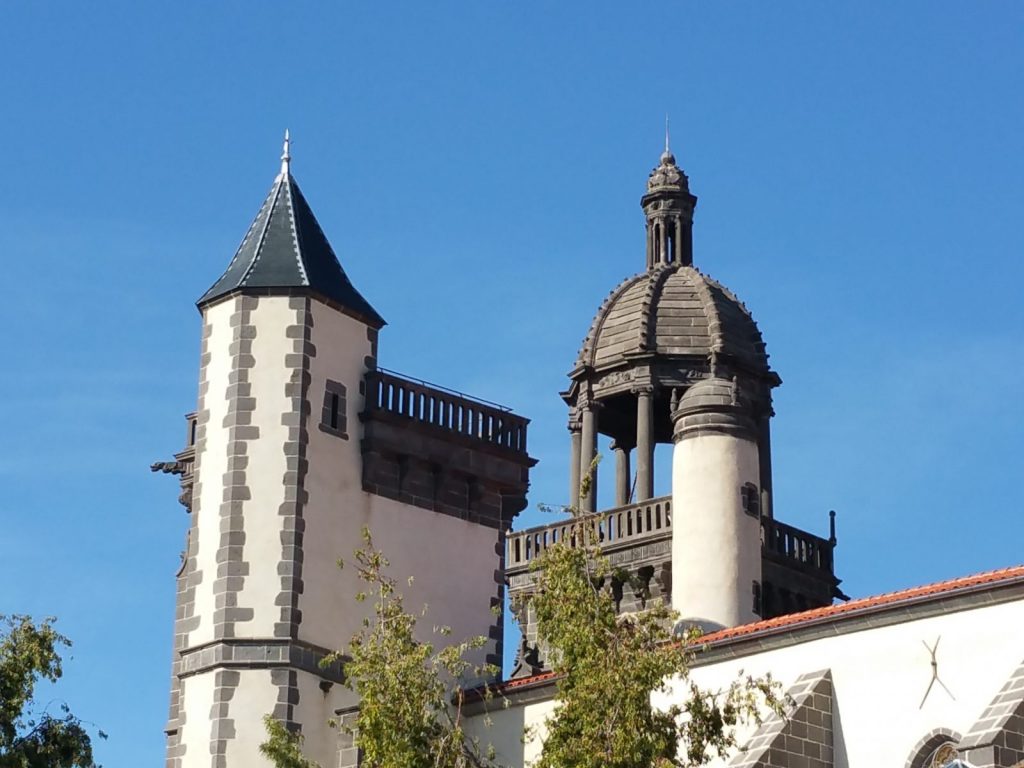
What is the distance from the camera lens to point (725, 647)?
1642 inches

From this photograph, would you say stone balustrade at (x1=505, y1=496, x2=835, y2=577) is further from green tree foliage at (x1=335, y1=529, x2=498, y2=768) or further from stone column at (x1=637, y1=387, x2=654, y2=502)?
green tree foliage at (x1=335, y1=529, x2=498, y2=768)

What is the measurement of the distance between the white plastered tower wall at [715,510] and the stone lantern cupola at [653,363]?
7927mm

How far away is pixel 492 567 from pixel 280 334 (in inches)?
255

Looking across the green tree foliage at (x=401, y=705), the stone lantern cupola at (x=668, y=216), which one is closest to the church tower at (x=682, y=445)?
the stone lantern cupola at (x=668, y=216)

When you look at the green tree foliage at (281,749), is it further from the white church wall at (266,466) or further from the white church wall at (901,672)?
the white church wall at (266,466)

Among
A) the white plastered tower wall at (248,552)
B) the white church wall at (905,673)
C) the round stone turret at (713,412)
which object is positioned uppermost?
the round stone turret at (713,412)

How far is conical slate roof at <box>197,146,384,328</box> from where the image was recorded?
4875 centimetres

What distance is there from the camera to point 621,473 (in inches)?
2542

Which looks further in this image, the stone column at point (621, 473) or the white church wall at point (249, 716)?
the stone column at point (621, 473)

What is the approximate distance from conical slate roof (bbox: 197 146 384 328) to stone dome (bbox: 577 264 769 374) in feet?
46.5

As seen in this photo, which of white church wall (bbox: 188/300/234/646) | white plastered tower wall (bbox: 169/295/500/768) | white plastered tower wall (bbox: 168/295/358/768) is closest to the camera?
white plastered tower wall (bbox: 168/295/358/768)

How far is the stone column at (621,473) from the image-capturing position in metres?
63.3

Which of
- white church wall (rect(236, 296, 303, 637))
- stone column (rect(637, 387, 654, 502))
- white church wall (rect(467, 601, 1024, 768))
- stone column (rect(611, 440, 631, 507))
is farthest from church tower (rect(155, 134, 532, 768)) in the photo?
stone column (rect(611, 440, 631, 507))

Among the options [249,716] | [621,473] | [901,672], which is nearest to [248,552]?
[249,716]
